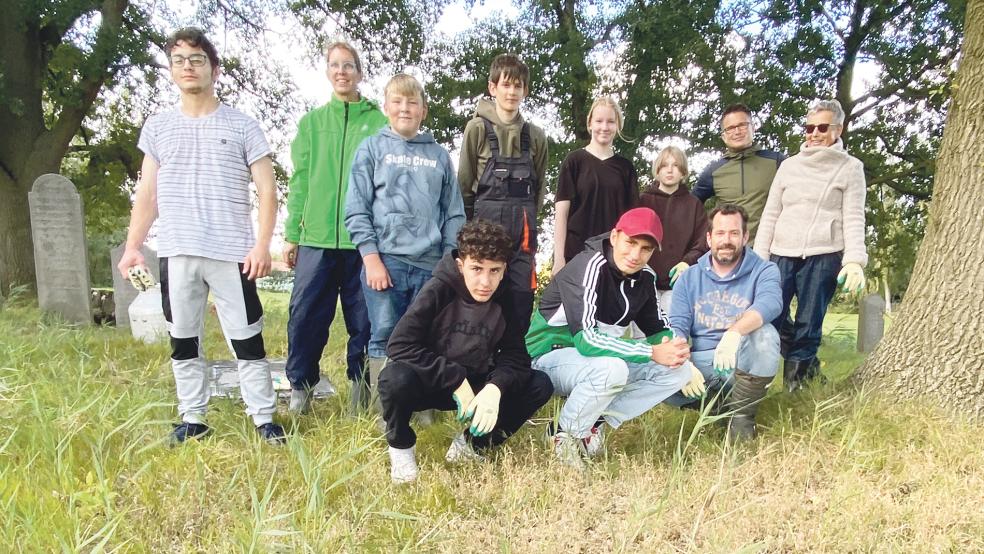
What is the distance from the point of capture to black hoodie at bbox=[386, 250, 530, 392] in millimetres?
2508

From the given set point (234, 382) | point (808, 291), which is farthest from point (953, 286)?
point (234, 382)

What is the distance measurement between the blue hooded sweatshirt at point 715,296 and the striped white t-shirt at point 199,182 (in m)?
2.11

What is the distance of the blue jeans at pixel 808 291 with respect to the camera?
11.3ft

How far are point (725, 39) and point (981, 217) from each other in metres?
7.19

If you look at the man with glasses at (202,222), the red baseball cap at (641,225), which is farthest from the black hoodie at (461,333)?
the man with glasses at (202,222)

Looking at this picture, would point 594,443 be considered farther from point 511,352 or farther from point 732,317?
point 732,317

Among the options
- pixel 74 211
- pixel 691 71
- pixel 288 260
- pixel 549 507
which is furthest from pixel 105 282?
pixel 549 507

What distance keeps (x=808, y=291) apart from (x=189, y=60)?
335 centimetres

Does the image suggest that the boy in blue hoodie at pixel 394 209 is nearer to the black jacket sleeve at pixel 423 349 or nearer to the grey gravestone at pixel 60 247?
the black jacket sleeve at pixel 423 349

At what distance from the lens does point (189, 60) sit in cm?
265

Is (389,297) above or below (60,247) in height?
below

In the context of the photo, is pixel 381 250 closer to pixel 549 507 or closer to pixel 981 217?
pixel 549 507

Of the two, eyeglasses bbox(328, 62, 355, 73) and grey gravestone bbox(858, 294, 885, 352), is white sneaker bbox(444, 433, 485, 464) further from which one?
grey gravestone bbox(858, 294, 885, 352)

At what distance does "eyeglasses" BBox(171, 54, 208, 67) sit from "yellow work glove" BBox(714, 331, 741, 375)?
2614 mm
